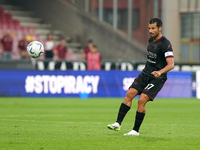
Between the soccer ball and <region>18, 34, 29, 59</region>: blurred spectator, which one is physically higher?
the soccer ball

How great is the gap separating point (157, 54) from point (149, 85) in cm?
56

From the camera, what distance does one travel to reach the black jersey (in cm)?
738

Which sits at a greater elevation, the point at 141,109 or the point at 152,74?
the point at 152,74

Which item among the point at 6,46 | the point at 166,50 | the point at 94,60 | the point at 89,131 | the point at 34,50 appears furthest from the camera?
the point at 6,46

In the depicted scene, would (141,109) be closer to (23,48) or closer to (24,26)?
(23,48)

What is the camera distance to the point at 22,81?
17344mm

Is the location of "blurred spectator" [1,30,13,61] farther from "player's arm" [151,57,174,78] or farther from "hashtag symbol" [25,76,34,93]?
"player's arm" [151,57,174,78]

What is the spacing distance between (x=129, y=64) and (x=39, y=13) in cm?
807

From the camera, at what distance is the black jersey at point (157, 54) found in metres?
7.38

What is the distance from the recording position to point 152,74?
24.1 ft

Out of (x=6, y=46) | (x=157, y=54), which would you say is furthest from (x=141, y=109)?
(x=6, y=46)

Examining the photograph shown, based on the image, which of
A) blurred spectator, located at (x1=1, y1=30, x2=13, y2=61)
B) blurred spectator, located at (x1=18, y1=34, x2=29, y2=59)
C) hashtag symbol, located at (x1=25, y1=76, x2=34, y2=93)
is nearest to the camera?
hashtag symbol, located at (x1=25, y1=76, x2=34, y2=93)

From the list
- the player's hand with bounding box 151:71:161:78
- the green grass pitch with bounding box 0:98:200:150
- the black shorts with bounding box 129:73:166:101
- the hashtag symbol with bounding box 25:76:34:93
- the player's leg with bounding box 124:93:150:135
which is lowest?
the hashtag symbol with bounding box 25:76:34:93

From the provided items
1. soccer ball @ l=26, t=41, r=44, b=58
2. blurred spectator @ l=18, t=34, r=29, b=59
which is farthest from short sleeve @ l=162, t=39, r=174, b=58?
blurred spectator @ l=18, t=34, r=29, b=59
